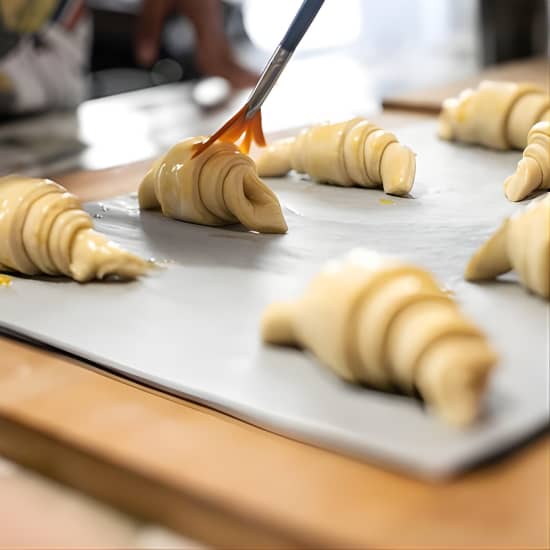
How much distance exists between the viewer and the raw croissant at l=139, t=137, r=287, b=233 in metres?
0.87

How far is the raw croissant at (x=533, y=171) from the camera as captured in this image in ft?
2.94

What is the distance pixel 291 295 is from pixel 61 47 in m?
1.14

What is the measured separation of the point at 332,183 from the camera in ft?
3.37

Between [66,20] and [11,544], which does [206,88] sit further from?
[11,544]

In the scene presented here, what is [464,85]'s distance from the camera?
152 cm

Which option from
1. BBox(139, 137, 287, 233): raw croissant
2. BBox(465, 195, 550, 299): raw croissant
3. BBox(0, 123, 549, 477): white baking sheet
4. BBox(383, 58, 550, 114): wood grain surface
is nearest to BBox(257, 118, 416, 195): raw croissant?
BBox(0, 123, 549, 477): white baking sheet

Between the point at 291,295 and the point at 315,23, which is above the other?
the point at 291,295

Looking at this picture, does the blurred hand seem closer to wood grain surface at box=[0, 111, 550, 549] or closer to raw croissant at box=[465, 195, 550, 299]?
raw croissant at box=[465, 195, 550, 299]

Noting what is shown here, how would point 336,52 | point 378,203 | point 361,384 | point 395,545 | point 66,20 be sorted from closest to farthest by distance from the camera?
point 395,545
point 361,384
point 378,203
point 66,20
point 336,52

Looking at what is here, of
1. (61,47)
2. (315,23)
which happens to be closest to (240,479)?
(61,47)

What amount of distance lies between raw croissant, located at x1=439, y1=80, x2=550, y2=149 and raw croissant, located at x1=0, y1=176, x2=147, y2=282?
50 cm

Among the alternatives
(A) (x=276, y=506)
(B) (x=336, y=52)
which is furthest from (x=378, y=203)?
(B) (x=336, y=52)

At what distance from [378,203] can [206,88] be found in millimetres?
884

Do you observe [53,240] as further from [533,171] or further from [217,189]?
[533,171]
